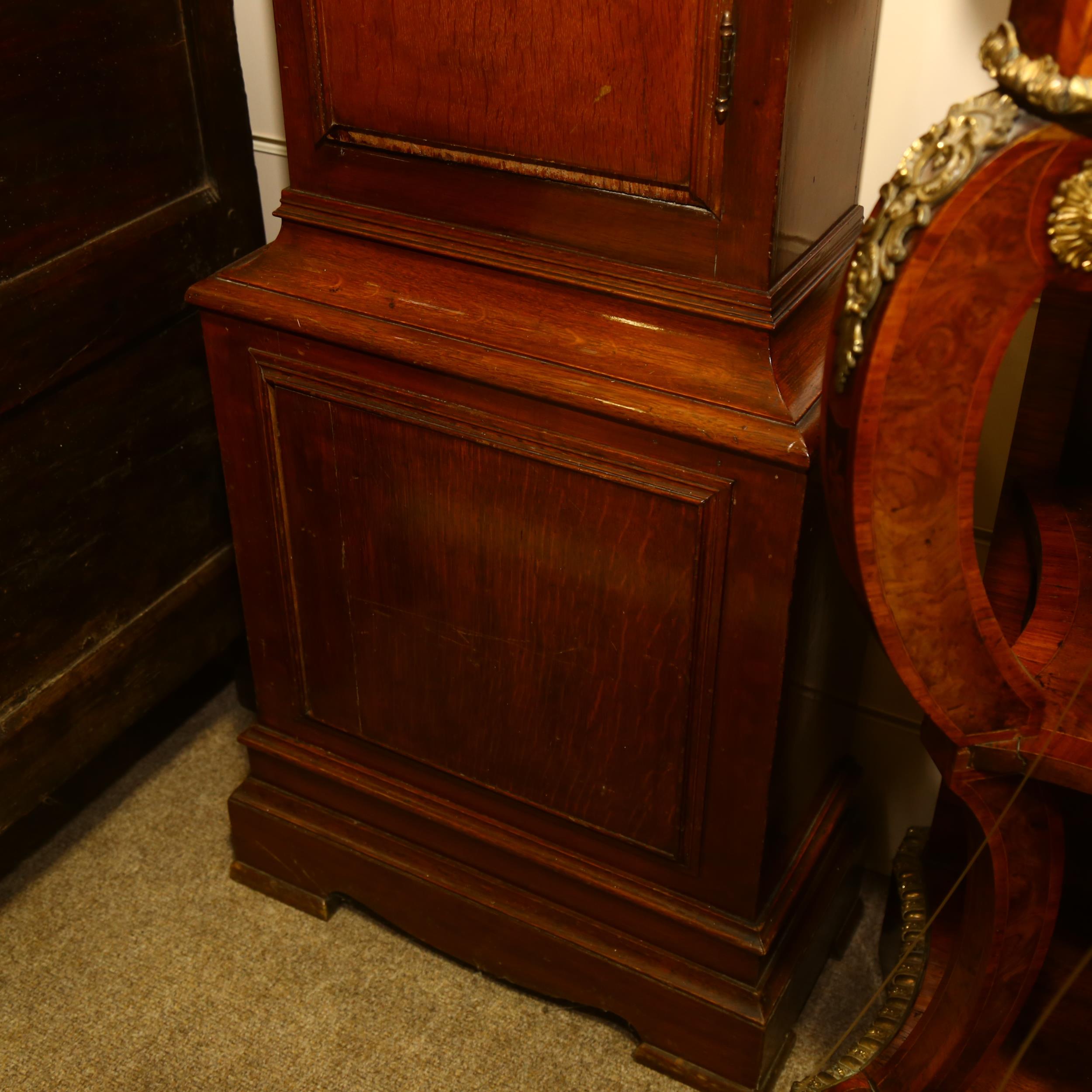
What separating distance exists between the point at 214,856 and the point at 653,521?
909 millimetres

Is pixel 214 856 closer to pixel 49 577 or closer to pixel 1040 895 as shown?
pixel 49 577

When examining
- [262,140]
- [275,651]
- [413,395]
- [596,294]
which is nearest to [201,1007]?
[275,651]

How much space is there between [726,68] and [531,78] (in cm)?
18

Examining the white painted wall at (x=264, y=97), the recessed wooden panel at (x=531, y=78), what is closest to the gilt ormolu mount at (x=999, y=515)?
the recessed wooden panel at (x=531, y=78)

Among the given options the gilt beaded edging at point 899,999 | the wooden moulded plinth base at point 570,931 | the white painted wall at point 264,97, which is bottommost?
the wooden moulded plinth base at point 570,931

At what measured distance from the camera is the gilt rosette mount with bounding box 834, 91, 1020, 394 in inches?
30.4

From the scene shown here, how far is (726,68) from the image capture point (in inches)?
38.7

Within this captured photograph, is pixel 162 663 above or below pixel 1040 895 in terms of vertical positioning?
below

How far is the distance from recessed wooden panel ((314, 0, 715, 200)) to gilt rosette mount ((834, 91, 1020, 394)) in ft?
0.86

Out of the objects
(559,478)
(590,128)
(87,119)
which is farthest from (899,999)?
(87,119)

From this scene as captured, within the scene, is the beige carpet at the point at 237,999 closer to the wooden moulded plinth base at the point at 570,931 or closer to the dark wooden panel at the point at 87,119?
the wooden moulded plinth base at the point at 570,931

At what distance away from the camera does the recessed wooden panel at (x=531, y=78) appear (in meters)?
1.01

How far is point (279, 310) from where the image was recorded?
1.25 meters

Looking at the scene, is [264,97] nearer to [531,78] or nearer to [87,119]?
[87,119]
